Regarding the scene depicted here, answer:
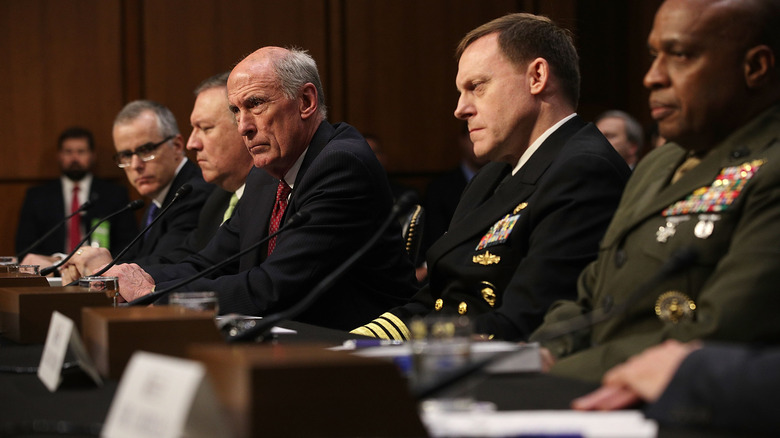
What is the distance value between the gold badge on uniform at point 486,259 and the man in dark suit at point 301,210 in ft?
2.21

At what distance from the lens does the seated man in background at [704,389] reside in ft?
4.07

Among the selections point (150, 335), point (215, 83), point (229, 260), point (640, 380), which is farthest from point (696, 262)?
point (215, 83)

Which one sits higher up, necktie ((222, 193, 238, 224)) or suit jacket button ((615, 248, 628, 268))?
suit jacket button ((615, 248, 628, 268))

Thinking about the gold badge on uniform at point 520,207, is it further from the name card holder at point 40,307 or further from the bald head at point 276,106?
the bald head at point 276,106

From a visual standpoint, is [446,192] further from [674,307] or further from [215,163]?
[674,307]

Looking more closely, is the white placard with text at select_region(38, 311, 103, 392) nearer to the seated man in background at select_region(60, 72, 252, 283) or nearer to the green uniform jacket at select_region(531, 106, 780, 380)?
the green uniform jacket at select_region(531, 106, 780, 380)

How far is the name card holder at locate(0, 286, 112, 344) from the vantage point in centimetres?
238

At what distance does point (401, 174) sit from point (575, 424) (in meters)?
6.80

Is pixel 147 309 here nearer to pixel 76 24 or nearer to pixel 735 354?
pixel 735 354

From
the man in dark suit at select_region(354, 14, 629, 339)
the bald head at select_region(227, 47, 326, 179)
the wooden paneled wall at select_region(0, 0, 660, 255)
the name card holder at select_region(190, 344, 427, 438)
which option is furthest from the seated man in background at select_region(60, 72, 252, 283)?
the name card holder at select_region(190, 344, 427, 438)

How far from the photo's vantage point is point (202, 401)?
113cm

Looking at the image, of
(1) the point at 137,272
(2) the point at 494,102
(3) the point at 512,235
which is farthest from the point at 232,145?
(3) the point at 512,235

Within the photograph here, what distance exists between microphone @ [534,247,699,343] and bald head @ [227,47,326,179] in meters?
1.74

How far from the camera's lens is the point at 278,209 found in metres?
3.68
